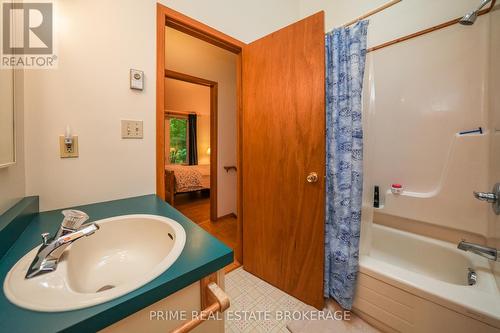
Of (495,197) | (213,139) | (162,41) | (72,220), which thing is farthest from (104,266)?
(213,139)

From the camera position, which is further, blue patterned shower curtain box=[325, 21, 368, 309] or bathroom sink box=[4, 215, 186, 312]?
blue patterned shower curtain box=[325, 21, 368, 309]

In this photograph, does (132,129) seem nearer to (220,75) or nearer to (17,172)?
(17,172)

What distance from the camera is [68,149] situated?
97 cm

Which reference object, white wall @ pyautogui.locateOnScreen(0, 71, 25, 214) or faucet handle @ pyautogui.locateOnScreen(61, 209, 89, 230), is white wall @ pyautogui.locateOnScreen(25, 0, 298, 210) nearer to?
white wall @ pyautogui.locateOnScreen(0, 71, 25, 214)

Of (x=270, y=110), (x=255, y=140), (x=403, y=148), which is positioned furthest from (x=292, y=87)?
(x=403, y=148)

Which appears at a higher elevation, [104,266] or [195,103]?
[195,103]

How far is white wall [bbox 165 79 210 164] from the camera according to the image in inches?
187

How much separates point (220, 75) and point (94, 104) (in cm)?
200

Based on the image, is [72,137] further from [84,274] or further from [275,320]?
[275,320]

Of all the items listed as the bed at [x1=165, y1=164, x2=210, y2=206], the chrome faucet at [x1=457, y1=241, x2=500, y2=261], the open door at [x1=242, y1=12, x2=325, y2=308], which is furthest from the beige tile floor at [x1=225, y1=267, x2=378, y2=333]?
the bed at [x1=165, y1=164, x2=210, y2=206]

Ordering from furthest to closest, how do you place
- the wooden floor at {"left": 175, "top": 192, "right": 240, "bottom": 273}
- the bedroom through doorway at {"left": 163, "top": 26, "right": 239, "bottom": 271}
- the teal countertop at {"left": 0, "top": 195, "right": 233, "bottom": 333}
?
the bedroom through doorway at {"left": 163, "top": 26, "right": 239, "bottom": 271}, the wooden floor at {"left": 175, "top": 192, "right": 240, "bottom": 273}, the teal countertop at {"left": 0, "top": 195, "right": 233, "bottom": 333}

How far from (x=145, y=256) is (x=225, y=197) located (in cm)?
208

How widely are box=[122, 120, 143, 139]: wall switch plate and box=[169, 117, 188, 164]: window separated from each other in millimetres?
4277

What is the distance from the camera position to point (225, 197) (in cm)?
289
